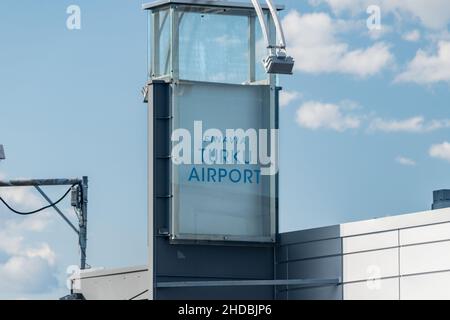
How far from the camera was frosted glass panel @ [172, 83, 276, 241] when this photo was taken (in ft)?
108

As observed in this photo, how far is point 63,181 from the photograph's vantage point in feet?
160

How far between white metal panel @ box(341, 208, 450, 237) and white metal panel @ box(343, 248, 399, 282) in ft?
1.74

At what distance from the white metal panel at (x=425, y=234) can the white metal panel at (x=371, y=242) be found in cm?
36

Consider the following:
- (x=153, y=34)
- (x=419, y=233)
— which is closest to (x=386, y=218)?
(x=419, y=233)

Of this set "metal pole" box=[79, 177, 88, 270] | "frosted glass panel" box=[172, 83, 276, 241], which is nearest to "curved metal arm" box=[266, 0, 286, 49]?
"frosted glass panel" box=[172, 83, 276, 241]

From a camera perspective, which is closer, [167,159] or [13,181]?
[167,159]

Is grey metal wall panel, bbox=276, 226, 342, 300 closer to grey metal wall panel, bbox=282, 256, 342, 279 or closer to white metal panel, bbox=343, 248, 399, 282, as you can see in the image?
grey metal wall panel, bbox=282, 256, 342, 279

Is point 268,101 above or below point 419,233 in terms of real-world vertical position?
above

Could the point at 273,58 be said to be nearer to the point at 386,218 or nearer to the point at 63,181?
the point at 386,218

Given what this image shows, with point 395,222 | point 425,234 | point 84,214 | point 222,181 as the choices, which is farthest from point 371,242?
point 84,214

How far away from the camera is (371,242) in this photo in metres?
29.7

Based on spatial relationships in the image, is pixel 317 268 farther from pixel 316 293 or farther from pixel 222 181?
pixel 222 181

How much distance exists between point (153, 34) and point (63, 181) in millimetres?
15651
